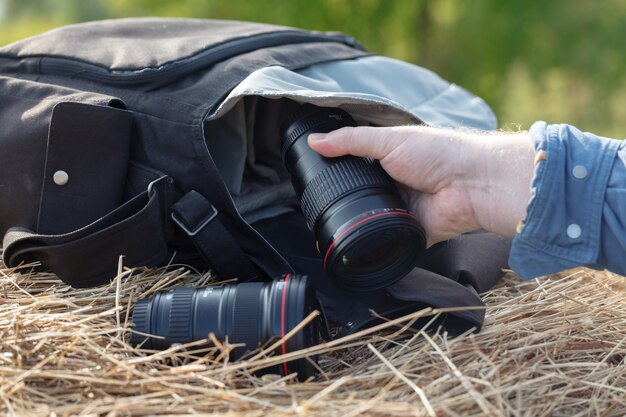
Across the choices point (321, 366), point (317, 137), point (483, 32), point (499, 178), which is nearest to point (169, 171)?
point (317, 137)

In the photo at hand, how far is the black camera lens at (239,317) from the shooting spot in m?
1.47

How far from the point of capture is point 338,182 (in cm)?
167

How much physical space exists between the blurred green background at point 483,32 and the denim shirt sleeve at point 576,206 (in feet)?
15.0

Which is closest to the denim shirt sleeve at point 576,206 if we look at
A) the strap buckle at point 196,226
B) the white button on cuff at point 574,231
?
the white button on cuff at point 574,231

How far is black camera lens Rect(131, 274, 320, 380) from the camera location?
4.83 feet

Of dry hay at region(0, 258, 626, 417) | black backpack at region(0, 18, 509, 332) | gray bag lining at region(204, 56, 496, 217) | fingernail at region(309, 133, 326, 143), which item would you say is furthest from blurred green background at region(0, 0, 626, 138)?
dry hay at region(0, 258, 626, 417)

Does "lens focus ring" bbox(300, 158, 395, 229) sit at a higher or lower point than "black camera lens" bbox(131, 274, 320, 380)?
higher

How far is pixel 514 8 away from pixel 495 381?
498cm

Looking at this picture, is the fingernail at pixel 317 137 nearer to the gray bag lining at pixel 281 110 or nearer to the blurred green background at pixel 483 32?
the gray bag lining at pixel 281 110

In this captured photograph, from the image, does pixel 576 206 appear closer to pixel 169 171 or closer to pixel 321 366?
pixel 321 366

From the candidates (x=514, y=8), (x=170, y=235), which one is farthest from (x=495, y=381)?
(x=514, y=8)

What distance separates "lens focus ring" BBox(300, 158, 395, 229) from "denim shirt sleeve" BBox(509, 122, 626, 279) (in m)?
0.33

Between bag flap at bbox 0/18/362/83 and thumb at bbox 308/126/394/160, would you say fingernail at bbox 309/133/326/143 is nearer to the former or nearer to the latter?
thumb at bbox 308/126/394/160

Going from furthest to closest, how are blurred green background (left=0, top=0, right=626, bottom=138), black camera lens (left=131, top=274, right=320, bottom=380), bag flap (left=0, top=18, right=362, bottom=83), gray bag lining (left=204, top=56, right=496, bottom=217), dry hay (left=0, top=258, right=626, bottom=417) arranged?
blurred green background (left=0, top=0, right=626, bottom=138) → bag flap (left=0, top=18, right=362, bottom=83) → gray bag lining (left=204, top=56, right=496, bottom=217) → black camera lens (left=131, top=274, right=320, bottom=380) → dry hay (left=0, top=258, right=626, bottom=417)
